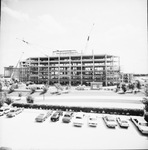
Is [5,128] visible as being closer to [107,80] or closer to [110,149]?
[110,149]

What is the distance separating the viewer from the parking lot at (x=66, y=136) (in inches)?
490

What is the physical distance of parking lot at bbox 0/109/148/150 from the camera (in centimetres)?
1244

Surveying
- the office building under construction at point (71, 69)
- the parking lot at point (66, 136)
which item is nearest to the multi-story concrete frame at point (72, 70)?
the office building under construction at point (71, 69)

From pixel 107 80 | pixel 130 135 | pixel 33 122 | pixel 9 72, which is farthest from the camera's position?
pixel 9 72

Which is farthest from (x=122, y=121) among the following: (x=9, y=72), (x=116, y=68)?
(x=9, y=72)

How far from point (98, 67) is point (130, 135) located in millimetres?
56994

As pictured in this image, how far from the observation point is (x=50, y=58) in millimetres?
77812

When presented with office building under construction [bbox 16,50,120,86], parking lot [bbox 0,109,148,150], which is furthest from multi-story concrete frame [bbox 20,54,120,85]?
parking lot [bbox 0,109,148,150]

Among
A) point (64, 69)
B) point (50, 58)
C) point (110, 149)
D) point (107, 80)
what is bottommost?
point (110, 149)

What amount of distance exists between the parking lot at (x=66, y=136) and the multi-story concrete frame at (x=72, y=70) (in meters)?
50.8

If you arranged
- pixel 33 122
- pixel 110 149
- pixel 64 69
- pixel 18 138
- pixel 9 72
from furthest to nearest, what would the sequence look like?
pixel 9 72, pixel 64 69, pixel 33 122, pixel 18 138, pixel 110 149

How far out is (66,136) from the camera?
1416cm

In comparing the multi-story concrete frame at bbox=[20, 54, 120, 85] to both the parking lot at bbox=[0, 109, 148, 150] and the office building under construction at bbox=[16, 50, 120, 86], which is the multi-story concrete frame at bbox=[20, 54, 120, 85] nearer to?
the office building under construction at bbox=[16, 50, 120, 86]

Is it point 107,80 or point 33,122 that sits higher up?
point 107,80
